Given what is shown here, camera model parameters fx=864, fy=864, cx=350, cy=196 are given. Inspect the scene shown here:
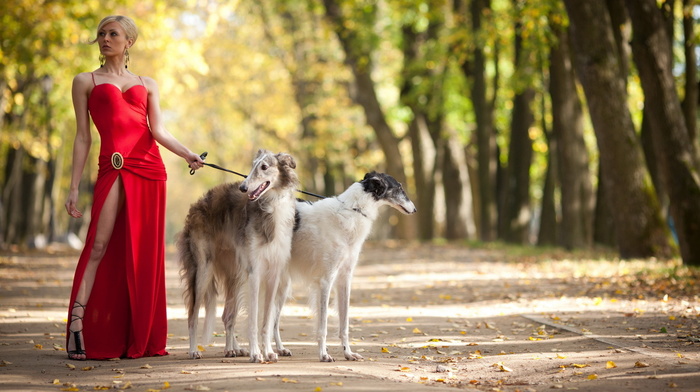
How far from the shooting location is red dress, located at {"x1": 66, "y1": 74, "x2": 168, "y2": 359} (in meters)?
8.01

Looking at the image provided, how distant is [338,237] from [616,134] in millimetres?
10472

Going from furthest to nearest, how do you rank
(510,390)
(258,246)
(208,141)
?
(208,141), (258,246), (510,390)

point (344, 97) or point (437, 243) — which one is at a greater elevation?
point (344, 97)

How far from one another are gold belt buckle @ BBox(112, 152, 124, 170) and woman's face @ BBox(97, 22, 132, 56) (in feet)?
3.12

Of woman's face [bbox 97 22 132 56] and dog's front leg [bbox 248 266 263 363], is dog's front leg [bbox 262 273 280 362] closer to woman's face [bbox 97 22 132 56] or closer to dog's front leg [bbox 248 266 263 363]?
dog's front leg [bbox 248 266 263 363]

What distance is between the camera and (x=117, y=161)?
804 centimetres

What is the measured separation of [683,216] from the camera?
15.0 meters

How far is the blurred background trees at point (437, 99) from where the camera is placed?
16.9 meters

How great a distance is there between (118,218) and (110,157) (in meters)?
0.60

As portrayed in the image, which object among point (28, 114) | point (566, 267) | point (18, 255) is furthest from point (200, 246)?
point (28, 114)

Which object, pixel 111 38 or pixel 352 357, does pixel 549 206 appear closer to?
pixel 352 357

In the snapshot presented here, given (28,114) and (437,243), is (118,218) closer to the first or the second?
(437,243)

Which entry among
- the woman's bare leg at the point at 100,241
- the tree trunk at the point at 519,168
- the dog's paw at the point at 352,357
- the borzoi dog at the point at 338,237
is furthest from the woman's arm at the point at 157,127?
the tree trunk at the point at 519,168

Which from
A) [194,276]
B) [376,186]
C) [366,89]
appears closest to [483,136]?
[366,89]
